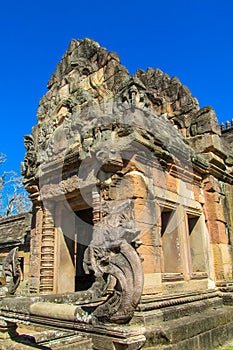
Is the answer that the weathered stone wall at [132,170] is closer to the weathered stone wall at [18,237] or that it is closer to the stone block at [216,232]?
the stone block at [216,232]

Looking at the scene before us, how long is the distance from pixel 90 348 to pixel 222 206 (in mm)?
4940

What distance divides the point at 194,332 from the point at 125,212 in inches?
91.2

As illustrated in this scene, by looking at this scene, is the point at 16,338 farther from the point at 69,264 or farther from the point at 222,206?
the point at 222,206

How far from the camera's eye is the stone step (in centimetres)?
441

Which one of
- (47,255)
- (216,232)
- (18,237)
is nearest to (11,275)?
(47,255)

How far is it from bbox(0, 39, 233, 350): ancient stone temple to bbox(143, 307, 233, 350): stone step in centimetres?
2

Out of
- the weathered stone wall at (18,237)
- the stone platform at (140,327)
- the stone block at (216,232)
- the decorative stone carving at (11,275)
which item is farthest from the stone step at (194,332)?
the weathered stone wall at (18,237)

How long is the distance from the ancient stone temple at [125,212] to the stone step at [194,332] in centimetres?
2

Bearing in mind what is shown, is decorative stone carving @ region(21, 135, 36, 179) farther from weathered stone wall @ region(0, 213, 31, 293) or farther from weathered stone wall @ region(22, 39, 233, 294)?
Result: weathered stone wall @ region(0, 213, 31, 293)

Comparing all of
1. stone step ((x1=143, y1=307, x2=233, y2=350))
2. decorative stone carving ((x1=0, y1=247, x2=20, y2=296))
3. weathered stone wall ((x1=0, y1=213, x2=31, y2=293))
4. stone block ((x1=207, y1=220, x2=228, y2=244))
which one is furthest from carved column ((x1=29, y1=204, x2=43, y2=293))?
stone block ((x1=207, y1=220, x2=228, y2=244))

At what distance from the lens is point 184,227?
21.5 ft

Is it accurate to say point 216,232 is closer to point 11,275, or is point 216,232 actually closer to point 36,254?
point 36,254

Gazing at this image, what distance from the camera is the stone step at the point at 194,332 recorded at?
441 cm

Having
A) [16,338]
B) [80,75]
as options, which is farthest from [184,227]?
[80,75]
